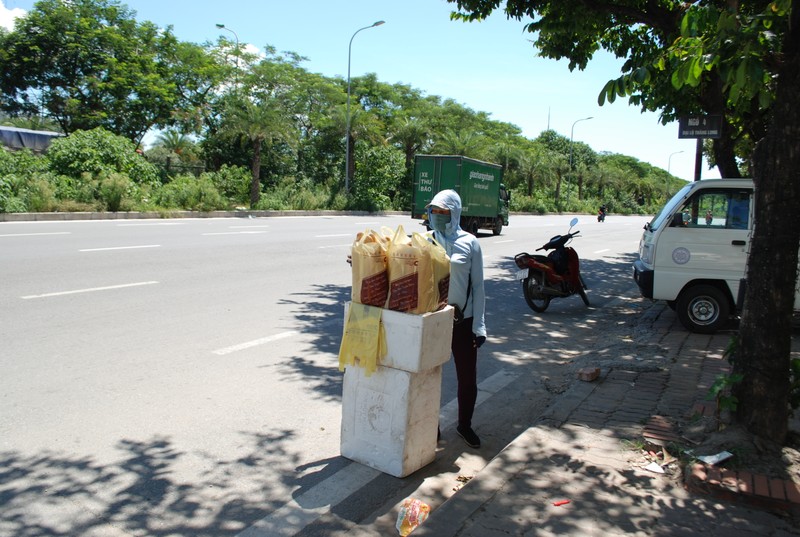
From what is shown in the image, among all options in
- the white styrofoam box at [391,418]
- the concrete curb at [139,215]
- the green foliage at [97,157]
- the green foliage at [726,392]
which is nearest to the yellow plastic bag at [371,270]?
the white styrofoam box at [391,418]

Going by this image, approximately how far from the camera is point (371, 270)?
3.66 m

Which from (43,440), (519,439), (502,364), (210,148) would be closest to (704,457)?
(519,439)

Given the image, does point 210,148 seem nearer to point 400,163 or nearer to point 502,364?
point 400,163

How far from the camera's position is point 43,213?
63.8 ft

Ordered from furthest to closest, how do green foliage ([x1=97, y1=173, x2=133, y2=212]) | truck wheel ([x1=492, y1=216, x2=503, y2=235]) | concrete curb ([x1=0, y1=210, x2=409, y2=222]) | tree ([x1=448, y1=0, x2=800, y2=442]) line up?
1. truck wheel ([x1=492, y1=216, x2=503, y2=235])
2. green foliage ([x1=97, y1=173, x2=133, y2=212])
3. concrete curb ([x1=0, y1=210, x2=409, y2=222])
4. tree ([x1=448, y1=0, x2=800, y2=442])

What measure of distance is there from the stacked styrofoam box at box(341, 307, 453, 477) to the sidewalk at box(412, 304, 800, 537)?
45cm

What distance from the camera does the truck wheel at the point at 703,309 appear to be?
7.40 meters

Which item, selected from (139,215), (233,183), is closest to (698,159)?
(139,215)

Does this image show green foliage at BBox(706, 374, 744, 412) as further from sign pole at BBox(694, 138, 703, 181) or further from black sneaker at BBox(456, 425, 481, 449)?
sign pole at BBox(694, 138, 703, 181)

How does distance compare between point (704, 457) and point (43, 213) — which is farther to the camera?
point (43, 213)

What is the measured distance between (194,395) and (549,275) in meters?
5.73

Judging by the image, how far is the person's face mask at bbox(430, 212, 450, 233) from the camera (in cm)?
403

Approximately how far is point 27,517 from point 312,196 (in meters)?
30.2

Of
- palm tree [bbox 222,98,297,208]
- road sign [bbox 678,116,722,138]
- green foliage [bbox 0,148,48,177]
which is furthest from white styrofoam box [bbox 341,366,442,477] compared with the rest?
palm tree [bbox 222,98,297,208]
